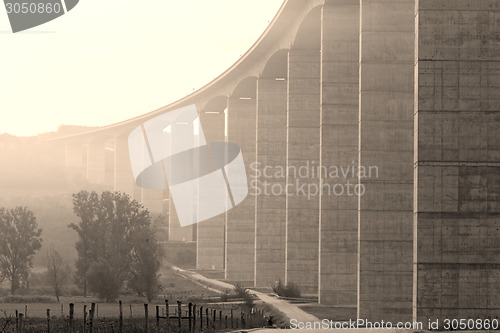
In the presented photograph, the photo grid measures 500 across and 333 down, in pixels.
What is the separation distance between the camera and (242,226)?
8025cm

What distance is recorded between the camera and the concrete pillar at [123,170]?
129 metres

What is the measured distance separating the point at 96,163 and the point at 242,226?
241 feet

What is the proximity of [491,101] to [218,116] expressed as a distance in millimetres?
65535

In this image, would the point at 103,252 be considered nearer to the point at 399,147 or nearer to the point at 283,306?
the point at 283,306

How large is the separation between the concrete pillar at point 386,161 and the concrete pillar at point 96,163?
356 ft

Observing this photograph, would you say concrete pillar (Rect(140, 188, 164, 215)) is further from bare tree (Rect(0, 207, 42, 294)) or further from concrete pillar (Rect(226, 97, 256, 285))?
bare tree (Rect(0, 207, 42, 294))

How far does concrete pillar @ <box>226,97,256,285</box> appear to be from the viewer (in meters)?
79.7

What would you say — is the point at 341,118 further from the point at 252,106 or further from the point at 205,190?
the point at 205,190

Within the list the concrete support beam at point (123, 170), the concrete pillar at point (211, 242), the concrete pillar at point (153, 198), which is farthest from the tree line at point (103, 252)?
the concrete support beam at point (123, 170)

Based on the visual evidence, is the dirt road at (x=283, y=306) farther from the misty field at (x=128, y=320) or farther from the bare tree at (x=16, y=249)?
the bare tree at (x=16, y=249)

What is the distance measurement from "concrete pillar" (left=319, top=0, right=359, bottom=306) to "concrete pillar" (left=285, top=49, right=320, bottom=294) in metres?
9.60

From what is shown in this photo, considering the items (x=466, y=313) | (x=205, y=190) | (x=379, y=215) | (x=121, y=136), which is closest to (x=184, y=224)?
(x=205, y=190)

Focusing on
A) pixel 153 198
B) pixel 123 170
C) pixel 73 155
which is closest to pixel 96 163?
pixel 73 155

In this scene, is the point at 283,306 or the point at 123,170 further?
the point at 123,170
